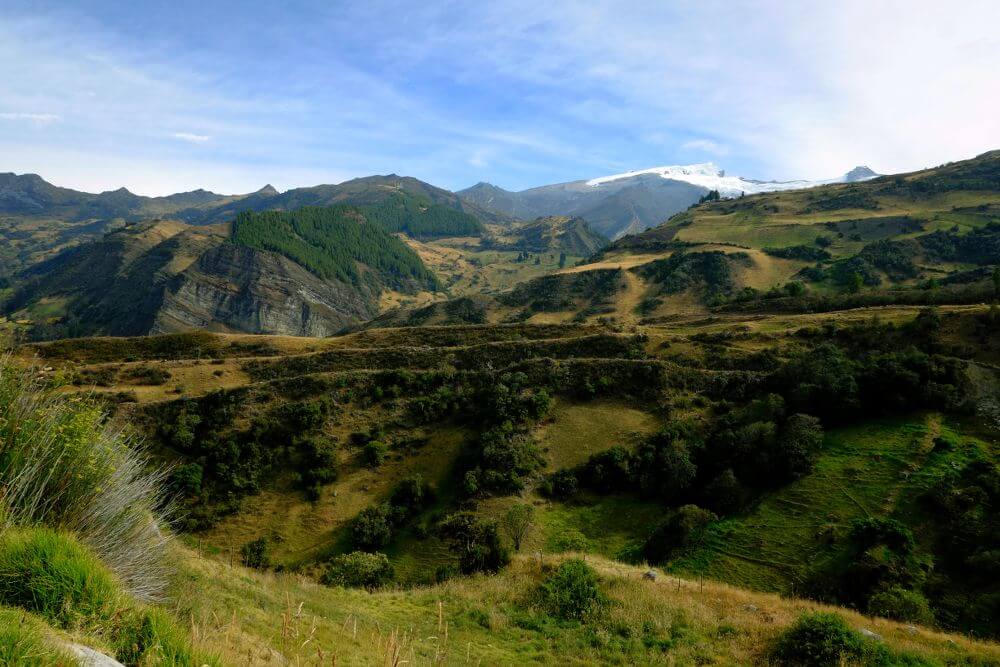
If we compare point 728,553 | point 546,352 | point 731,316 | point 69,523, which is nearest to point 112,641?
point 69,523

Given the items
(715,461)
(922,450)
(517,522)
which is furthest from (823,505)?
(517,522)

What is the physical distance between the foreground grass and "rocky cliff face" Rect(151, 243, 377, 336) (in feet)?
417

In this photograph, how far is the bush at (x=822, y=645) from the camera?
11106mm

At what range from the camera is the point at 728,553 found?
20.5m

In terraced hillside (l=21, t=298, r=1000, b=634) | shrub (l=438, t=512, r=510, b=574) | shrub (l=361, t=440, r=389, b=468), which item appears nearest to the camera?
shrub (l=438, t=512, r=510, b=574)

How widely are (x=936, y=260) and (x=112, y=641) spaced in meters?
111

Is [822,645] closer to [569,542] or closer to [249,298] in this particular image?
[569,542]

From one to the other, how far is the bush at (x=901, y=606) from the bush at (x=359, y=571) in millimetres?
18197

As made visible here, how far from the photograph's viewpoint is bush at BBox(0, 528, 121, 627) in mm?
5090

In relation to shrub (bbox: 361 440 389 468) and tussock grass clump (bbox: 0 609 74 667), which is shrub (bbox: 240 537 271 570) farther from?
tussock grass clump (bbox: 0 609 74 667)

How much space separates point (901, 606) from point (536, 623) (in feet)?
37.7

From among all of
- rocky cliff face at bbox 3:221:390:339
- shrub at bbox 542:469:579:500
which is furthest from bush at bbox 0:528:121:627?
rocky cliff face at bbox 3:221:390:339

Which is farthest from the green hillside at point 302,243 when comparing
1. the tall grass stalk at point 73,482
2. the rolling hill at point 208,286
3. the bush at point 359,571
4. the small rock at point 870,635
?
the small rock at point 870,635

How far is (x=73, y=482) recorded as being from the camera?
6.70 m
